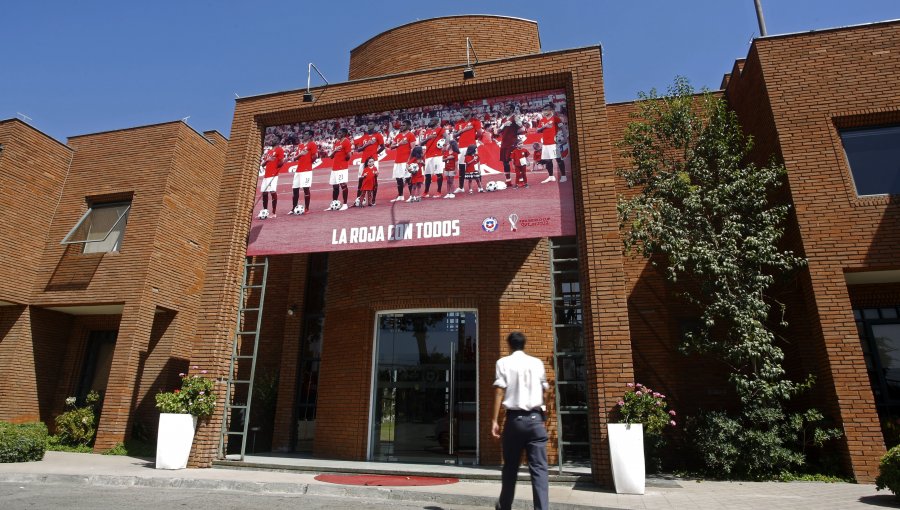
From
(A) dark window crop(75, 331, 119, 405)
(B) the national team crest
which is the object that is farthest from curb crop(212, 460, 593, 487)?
(A) dark window crop(75, 331, 119, 405)

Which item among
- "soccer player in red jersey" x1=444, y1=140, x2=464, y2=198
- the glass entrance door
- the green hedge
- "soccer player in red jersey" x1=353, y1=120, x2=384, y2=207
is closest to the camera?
the green hedge

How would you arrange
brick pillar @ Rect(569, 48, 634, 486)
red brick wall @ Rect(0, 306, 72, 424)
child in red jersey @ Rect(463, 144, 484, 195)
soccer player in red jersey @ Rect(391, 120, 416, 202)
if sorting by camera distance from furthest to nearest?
1. red brick wall @ Rect(0, 306, 72, 424)
2. soccer player in red jersey @ Rect(391, 120, 416, 202)
3. child in red jersey @ Rect(463, 144, 484, 195)
4. brick pillar @ Rect(569, 48, 634, 486)

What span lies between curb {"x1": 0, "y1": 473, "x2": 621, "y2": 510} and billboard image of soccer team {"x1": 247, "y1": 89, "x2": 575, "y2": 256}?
4.33 metres

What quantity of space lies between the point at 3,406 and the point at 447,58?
14.8 m

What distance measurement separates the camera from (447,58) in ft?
46.4

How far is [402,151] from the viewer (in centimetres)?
1059

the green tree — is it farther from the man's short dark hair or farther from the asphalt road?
the asphalt road

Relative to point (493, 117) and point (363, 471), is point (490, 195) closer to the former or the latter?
point (493, 117)

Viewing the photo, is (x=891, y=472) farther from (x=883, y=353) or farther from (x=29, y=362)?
(x=29, y=362)

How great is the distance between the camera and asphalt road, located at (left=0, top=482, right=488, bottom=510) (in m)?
6.00

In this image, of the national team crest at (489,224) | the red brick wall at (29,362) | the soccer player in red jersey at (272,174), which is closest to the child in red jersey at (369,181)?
the soccer player in red jersey at (272,174)

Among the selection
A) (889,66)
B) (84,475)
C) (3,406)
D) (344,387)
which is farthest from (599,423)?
(3,406)

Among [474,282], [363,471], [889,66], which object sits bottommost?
[363,471]

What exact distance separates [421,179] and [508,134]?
6.25 ft
